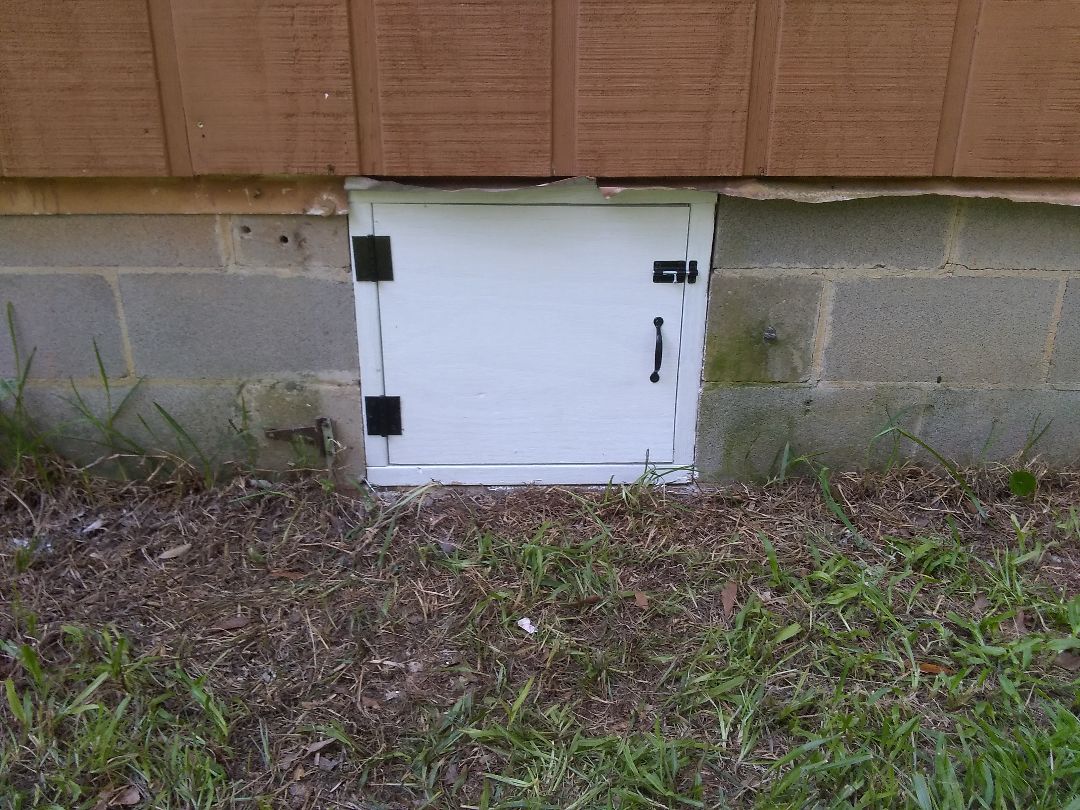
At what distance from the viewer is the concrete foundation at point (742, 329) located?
2.21 metres

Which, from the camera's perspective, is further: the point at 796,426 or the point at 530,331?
the point at 796,426

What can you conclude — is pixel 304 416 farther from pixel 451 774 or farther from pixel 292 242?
pixel 451 774

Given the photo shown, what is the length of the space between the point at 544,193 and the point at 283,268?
0.76 metres

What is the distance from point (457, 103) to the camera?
2.05 m

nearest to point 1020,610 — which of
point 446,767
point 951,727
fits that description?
point 951,727

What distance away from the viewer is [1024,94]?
6.84 ft

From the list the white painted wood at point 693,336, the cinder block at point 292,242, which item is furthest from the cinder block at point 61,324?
the white painted wood at point 693,336

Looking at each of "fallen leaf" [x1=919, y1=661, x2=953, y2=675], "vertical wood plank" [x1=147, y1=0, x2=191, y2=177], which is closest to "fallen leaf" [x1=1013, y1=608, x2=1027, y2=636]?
"fallen leaf" [x1=919, y1=661, x2=953, y2=675]

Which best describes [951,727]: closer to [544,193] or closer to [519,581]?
[519,581]

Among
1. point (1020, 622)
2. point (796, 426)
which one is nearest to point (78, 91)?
point (796, 426)

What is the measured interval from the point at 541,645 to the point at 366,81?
4.81ft

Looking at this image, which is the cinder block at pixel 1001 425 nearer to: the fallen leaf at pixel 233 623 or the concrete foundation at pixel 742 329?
the concrete foundation at pixel 742 329

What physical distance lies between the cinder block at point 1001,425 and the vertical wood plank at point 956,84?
688 mm

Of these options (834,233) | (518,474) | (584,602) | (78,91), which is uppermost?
(78,91)
